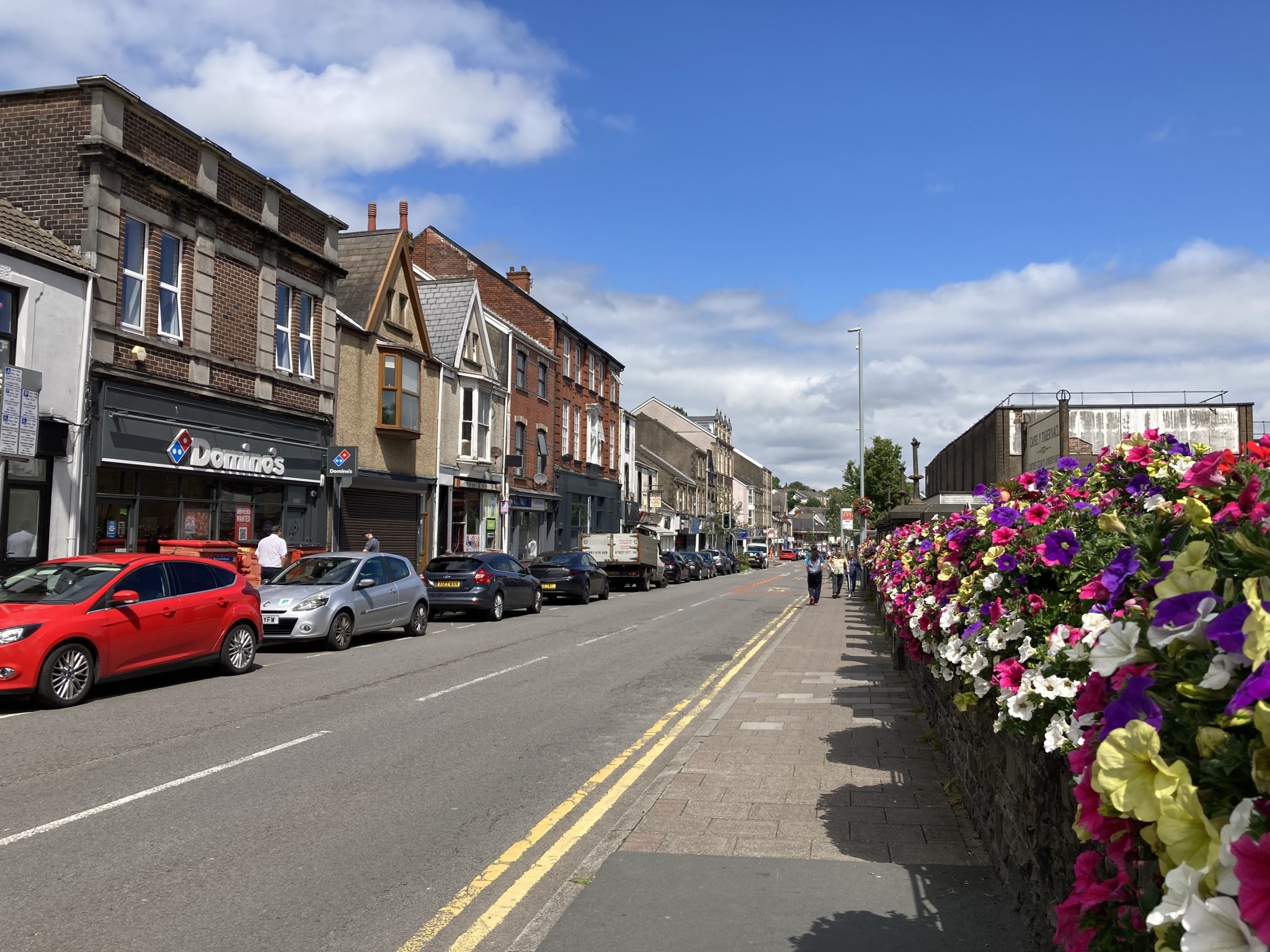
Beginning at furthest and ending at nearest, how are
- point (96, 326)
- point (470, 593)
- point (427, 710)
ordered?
point (470, 593)
point (96, 326)
point (427, 710)

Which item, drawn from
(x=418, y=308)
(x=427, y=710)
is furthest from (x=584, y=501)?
(x=427, y=710)

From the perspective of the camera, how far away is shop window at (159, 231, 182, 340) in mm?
20016

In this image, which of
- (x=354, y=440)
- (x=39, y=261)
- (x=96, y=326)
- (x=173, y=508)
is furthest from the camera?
(x=354, y=440)

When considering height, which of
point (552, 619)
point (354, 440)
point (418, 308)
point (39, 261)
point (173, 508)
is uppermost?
point (418, 308)

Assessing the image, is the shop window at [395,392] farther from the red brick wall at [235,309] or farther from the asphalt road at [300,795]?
the asphalt road at [300,795]

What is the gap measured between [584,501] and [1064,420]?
133ft

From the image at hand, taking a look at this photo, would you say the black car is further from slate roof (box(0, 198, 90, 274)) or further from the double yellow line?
the double yellow line

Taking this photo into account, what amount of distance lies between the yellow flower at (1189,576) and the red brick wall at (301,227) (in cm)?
2447

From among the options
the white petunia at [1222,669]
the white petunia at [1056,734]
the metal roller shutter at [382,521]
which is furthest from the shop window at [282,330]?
the white petunia at [1222,669]

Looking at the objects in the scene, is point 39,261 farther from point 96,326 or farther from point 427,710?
point 427,710

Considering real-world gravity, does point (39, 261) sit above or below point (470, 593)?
above

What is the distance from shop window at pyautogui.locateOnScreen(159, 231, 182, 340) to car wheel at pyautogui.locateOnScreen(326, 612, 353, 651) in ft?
25.8

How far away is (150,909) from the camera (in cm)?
478

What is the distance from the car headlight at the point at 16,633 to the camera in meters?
9.85
